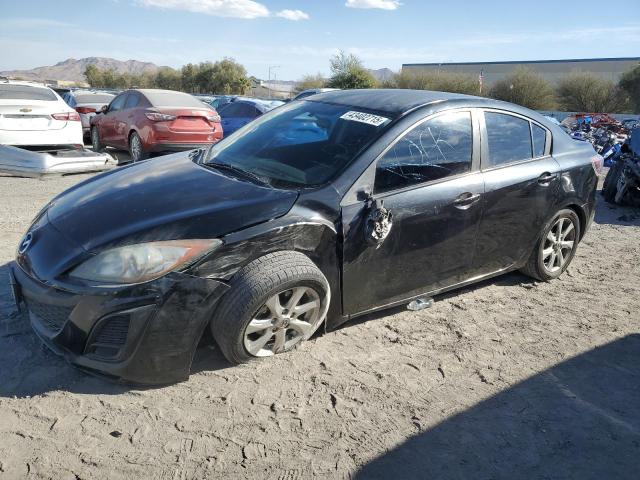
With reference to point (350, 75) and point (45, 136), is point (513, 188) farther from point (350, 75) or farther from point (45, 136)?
point (350, 75)

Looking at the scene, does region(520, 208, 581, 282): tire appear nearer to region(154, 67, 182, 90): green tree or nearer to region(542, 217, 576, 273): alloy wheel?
region(542, 217, 576, 273): alloy wheel

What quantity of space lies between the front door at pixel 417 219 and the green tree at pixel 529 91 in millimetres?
43163

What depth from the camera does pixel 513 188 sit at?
3908mm

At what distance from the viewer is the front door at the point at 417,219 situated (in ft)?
10.4

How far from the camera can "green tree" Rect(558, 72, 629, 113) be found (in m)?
40.9

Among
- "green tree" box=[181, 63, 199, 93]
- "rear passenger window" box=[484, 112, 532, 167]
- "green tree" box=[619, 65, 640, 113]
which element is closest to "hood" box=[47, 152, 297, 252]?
"rear passenger window" box=[484, 112, 532, 167]

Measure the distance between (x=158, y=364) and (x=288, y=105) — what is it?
2503mm

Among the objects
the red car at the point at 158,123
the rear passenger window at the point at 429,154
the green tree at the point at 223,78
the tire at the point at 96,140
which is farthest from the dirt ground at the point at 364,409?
the green tree at the point at 223,78

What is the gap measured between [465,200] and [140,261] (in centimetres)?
221

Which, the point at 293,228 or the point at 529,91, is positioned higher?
the point at 529,91

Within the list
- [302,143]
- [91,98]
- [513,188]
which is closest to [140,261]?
[302,143]

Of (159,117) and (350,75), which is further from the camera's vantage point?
(350,75)

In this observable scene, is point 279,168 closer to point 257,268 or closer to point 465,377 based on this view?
point 257,268

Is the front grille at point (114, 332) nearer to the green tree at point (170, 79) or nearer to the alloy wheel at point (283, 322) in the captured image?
the alloy wheel at point (283, 322)
